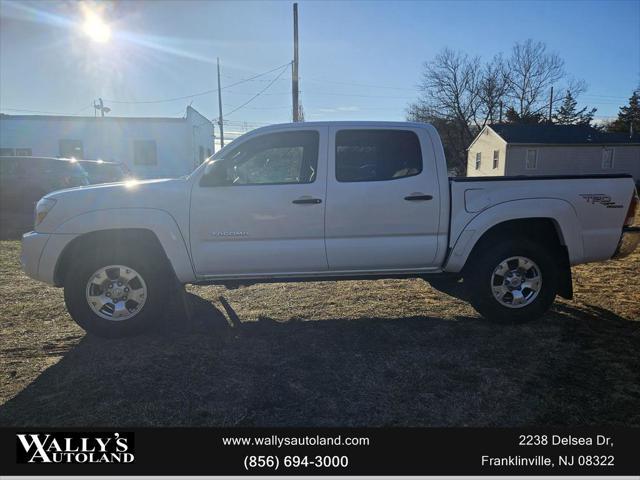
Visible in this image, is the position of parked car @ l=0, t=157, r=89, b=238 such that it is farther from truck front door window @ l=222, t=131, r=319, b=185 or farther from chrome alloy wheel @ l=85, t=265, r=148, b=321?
truck front door window @ l=222, t=131, r=319, b=185

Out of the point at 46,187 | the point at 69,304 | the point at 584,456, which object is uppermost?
the point at 46,187

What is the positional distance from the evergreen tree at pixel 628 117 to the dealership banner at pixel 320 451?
56.4 m

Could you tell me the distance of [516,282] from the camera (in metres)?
4.34

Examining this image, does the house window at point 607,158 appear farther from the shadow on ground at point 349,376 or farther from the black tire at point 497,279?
the black tire at point 497,279

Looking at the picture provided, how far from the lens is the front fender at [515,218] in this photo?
421cm

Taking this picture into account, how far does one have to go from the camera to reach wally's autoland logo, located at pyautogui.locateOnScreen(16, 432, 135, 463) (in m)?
2.54

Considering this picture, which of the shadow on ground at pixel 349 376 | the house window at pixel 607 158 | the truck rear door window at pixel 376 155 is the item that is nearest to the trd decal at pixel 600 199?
the shadow on ground at pixel 349 376

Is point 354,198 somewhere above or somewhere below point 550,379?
above

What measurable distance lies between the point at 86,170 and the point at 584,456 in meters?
14.3

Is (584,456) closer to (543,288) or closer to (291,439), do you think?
(291,439)

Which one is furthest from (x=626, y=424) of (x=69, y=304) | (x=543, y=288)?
(x=69, y=304)

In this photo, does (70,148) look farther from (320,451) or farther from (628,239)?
(628,239)

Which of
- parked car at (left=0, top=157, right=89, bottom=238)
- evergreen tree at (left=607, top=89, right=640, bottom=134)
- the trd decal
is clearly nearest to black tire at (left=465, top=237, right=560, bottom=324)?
the trd decal

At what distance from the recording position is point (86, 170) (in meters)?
13.4
